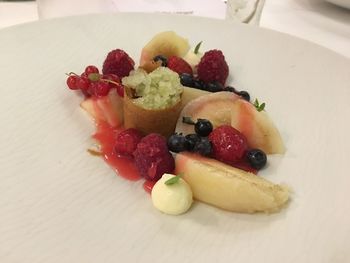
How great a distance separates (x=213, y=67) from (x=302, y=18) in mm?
824

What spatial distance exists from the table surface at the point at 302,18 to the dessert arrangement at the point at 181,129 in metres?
0.60

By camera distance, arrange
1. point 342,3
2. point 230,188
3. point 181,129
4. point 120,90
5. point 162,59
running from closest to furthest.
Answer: point 230,188 → point 181,129 → point 120,90 → point 162,59 → point 342,3

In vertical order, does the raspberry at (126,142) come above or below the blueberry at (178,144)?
below

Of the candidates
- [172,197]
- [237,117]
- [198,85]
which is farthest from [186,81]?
[172,197]

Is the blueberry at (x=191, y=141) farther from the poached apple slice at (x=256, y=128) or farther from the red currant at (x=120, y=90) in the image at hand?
the red currant at (x=120, y=90)

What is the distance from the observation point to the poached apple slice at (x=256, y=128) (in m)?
1.34

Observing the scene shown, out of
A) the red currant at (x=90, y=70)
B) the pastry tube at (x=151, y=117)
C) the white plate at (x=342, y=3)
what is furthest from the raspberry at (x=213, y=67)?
the white plate at (x=342, y=3)

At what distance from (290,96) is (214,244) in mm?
674

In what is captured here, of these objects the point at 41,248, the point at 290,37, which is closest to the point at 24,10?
the point at 290,37

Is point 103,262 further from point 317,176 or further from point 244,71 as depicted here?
point 244,71

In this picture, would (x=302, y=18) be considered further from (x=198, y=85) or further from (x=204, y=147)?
(x=204, y=147)

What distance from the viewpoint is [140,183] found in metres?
1.28

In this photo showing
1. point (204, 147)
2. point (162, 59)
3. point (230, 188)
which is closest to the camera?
point (230, 188)

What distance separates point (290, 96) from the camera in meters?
1.56
